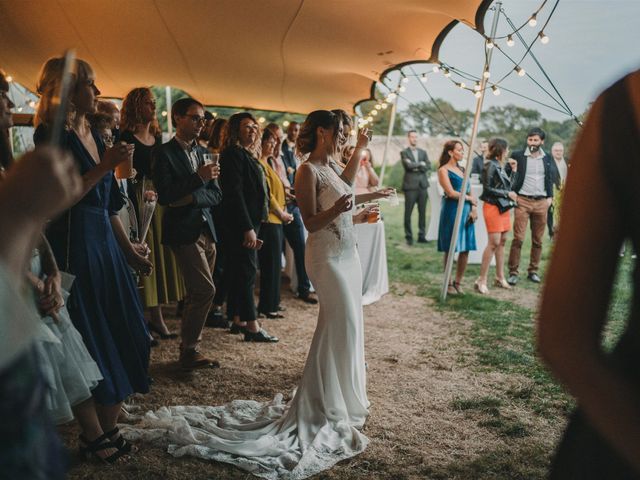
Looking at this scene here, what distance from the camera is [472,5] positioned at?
4.80 m

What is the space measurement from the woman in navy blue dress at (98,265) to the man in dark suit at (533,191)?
658cm

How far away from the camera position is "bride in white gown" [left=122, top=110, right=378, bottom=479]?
314 cm

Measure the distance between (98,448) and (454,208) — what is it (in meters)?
5.65

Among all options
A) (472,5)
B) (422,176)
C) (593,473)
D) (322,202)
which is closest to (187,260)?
(322,202)

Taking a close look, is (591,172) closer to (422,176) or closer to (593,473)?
(593,473)

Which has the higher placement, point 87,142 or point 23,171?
point 87,142

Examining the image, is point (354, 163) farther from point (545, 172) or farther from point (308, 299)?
point (545, 172)

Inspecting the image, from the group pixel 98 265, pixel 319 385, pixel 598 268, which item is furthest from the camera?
pixel 319 385

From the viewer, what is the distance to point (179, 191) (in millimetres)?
4055

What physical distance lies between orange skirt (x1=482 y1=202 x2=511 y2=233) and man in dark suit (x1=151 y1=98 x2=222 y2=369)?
4.75 metres

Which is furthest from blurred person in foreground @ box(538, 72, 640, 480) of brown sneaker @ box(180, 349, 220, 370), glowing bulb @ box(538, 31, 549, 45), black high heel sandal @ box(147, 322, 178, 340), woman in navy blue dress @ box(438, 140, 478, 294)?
woman in navy blue dress @ box(438, 140, 478, 294)

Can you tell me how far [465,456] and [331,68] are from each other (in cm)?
665

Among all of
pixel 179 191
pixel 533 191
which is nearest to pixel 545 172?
pixel 533 191

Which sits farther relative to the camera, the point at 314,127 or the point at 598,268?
the point at 314,127
